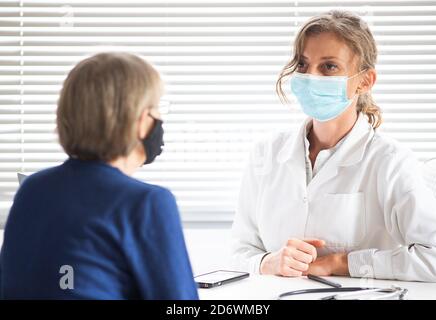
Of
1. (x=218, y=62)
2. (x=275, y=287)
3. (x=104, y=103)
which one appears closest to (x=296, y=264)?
(x=275, y=287)

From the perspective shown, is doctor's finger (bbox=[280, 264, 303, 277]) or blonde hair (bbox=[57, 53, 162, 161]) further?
doctor's finger (bbox=[280, 264, 303, 277])

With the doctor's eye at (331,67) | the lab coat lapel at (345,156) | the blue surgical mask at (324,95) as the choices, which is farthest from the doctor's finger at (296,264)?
the doctor's eye at (331,67)

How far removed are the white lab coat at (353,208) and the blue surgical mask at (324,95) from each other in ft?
0.32

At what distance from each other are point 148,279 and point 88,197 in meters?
0.19

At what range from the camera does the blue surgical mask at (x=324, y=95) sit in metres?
2.10

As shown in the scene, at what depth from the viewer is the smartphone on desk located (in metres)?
1.70

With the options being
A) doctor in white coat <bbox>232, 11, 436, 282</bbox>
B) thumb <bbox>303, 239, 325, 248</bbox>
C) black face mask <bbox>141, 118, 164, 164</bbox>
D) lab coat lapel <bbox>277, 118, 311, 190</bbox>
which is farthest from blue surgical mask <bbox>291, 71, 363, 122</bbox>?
black face mask <bbox>141, 118, 164, 164</bbox>

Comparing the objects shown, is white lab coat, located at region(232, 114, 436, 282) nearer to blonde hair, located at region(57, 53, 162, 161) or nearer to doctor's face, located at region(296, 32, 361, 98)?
doctor's face, located at region(296, 32, 361, 98)

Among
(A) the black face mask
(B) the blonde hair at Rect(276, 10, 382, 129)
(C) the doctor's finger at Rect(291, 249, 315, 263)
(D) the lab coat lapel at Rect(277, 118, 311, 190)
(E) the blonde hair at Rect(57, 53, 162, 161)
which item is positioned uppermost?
(B) the blonde hair at Rect(276, 10, 382, 129)

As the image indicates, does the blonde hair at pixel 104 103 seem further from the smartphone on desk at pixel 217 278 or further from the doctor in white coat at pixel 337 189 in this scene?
the doctor in white coat at pixel 337 189

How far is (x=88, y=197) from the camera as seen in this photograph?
3.83 ft

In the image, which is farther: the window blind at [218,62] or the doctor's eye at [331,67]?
the window blind at [218,62]
